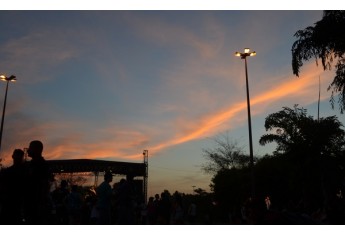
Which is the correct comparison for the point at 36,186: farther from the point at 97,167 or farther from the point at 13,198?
the point at 97,167

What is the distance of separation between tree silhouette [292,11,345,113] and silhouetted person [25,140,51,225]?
42.4ft

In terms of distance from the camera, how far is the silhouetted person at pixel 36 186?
17.7 ft

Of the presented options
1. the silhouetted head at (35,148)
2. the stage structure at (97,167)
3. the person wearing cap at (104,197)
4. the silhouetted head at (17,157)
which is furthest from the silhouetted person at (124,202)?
the stage structure at (97,167)

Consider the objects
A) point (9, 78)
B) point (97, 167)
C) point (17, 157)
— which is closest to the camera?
point (17, 157)

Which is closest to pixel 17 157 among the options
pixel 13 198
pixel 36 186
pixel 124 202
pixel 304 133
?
pixel 13 198

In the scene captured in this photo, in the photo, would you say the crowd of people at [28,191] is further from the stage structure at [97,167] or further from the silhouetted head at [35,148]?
the stage structure at [97,167]

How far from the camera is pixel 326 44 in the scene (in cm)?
1559

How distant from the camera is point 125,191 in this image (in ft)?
34.3

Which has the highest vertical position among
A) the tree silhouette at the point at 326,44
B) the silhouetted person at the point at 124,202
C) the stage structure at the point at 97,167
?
the tree silhouette at the point at 326,44

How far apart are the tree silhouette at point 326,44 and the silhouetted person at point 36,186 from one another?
12925 mm

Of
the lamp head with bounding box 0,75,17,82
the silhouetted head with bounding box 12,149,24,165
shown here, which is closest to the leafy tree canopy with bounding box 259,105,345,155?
the lamp head with bounding box 0,75,17,82

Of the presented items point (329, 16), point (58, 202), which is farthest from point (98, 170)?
point (329, 16)

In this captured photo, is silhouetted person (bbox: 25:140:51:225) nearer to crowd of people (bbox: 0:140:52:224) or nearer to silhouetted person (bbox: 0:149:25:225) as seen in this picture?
crowd of people (bbox: 0:140:52:224)

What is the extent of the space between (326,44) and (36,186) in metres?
13.5
